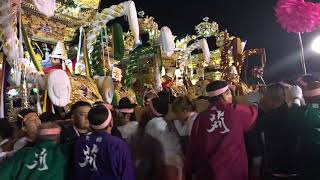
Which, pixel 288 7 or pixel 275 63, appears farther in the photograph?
pixel 275 63

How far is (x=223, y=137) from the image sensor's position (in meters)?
3.78

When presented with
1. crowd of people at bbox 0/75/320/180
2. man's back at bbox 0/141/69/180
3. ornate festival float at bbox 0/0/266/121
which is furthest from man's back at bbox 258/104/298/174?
ornate festival float at bbox 0/0/266/121

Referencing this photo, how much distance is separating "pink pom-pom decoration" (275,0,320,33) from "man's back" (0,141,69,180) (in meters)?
5.01

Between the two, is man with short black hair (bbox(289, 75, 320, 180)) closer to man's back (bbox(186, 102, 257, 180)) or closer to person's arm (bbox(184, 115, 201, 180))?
man's back (bbox(186, 102, 257, 180))

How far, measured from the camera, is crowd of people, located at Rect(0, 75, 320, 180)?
349 cm

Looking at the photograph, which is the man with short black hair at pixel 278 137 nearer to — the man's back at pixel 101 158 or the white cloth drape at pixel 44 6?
the man's back at pixel 101 158

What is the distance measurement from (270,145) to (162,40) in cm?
632

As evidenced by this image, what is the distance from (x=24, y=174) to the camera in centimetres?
342

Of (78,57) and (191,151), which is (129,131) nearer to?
(191,151)

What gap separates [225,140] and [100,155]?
1162 mm

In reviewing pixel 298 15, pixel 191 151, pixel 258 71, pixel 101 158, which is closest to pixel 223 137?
pixel 191 151

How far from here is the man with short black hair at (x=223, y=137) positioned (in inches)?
148

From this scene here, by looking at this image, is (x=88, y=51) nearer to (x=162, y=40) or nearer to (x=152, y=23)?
(x=162, y=40)

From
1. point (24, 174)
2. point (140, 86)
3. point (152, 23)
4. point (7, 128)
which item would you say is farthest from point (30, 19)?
point (24, 174)
